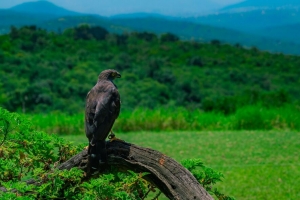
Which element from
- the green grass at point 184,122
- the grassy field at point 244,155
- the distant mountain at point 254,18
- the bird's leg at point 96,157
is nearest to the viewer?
the bird's leg at point 96,157

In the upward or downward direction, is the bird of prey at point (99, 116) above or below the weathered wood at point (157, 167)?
above

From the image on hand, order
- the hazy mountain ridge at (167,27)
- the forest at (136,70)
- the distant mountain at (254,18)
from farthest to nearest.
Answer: the distant mountain at (254,18) < the hazy mountain ridge at (167,27) < the forest at (136,70)

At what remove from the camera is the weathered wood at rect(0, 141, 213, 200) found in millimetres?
2273

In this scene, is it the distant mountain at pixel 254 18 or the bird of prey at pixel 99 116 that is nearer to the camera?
the bird of prey at pixel 99 116

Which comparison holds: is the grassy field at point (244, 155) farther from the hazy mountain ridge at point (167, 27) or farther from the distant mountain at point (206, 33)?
the distant mountain at point (206, 33)

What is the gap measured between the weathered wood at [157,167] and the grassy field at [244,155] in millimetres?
3451

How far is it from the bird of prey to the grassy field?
3344 millimetres

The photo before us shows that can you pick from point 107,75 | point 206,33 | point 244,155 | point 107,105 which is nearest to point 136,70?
point 244,155

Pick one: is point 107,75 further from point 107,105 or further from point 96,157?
point 96,157

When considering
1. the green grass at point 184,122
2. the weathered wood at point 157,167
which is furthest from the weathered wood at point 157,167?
the green grass at point 184,122

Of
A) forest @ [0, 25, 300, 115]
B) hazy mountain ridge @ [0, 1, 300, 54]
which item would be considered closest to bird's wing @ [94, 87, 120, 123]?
forest @ [0, 25, 300, 115]

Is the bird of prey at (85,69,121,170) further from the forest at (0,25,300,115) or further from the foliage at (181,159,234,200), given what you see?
the forest at (0,25,300,115)

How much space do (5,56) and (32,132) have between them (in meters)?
20.6

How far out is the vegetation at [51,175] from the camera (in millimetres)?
2215
